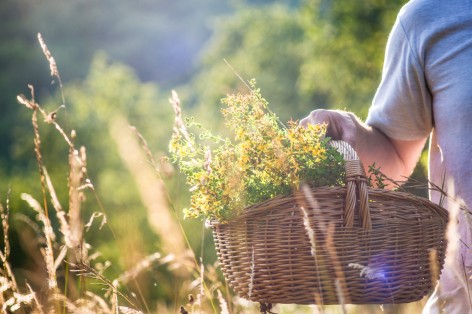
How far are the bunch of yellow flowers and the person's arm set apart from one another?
1.03 feet

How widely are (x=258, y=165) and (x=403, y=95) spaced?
32.0 inches

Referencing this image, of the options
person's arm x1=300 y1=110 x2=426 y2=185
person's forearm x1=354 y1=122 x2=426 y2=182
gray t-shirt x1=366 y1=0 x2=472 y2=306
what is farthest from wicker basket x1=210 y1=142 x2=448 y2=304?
person's forearm x1=354 y1=122 x2=426 y2=182

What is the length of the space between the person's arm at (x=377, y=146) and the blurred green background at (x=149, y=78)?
1.20ft

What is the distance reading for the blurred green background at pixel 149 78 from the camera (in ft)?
55.7

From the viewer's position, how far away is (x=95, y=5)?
6544 centimetres

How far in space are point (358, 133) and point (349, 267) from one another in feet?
2.41

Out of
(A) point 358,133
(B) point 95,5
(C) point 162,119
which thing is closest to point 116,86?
(C) point 162,119

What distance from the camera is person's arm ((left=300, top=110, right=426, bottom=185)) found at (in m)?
2.11

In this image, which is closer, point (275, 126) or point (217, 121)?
point (275, 126)

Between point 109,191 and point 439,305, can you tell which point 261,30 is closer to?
point 109,191

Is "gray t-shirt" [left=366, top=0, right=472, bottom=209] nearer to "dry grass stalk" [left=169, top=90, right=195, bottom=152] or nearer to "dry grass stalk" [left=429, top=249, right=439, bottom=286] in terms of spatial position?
"dry grass stalk" [left=429, top=249, right=439, bottom=286]

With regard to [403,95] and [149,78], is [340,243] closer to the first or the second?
[403,95]

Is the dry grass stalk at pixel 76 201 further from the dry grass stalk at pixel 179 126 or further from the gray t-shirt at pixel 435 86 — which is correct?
the gray t-shirt at pixel 435 86

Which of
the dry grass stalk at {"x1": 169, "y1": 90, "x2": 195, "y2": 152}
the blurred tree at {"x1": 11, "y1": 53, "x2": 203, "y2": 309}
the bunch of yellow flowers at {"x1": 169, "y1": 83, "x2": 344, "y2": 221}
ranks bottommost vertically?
the blurred tree at {"x1": 11, "y1": 53, "x2": 203, "y2": 309}
